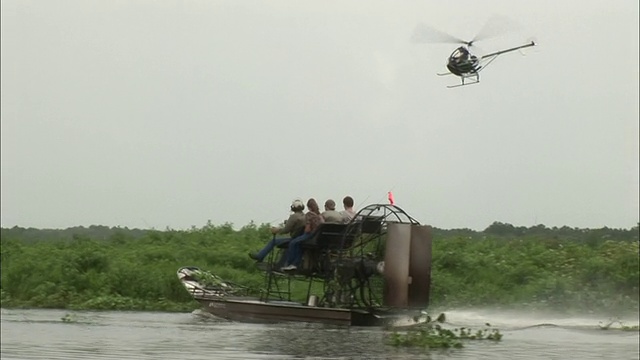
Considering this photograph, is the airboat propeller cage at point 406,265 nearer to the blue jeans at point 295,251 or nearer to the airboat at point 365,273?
the airboat at point 365,273

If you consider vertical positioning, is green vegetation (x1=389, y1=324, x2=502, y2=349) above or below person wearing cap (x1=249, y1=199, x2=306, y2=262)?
below

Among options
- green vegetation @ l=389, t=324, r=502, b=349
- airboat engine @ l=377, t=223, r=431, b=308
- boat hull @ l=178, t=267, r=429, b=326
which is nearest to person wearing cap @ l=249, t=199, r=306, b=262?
boat hull @ l=178, t=267, r=429, b=326

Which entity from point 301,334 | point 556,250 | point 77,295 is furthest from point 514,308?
point 77,295

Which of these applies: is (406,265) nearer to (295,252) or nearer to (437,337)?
(437,337)

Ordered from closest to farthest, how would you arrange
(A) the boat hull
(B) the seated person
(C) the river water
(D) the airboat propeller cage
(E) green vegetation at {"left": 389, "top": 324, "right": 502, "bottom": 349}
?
(C) the river water, (E) green vegetation at {"left": 389, "top": 324, "right": 502, "bottom": 349}, (D) the airboat propeller cage, (A) the boat hull, (B) the seated person

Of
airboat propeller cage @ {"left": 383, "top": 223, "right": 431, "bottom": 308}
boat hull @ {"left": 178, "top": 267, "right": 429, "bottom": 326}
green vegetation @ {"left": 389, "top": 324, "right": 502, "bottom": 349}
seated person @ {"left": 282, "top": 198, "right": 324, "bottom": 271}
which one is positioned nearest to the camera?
green vegetation @ {"left": 389, "top": 324, "right": 502, "bottom": 349}

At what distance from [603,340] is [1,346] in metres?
8.93

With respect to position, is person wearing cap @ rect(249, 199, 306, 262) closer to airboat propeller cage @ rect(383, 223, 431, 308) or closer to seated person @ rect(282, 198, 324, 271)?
seated person @ rect(282, 198, 324, 271)

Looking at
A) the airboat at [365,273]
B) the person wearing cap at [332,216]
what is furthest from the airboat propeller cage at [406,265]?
the person wearing cap at [332,216]

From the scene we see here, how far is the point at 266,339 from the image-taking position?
1962 cm

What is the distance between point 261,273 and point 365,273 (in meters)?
9.46

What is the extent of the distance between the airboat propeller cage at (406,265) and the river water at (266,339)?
707mm

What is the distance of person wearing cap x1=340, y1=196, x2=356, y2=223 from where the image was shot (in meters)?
22.1

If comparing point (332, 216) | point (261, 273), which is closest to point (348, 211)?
point (332, 216)
